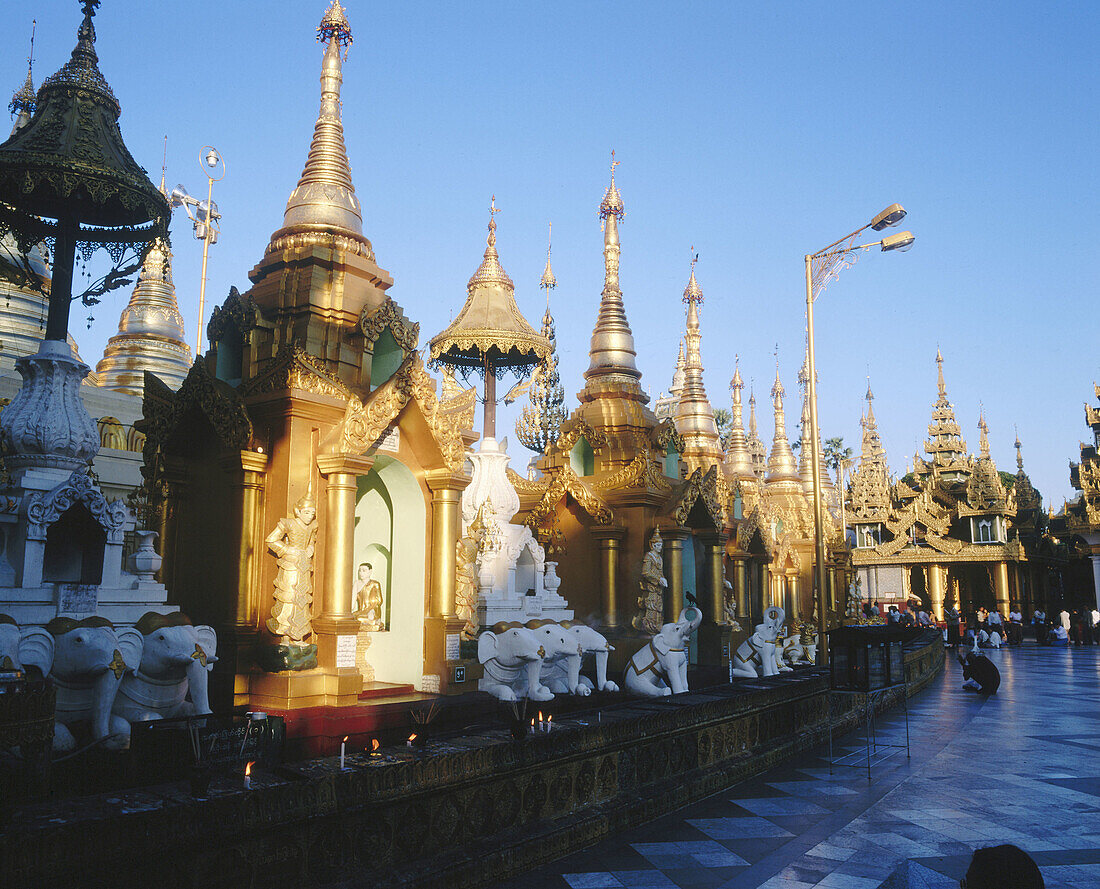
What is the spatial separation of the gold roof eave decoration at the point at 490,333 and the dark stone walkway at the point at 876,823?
352 inches

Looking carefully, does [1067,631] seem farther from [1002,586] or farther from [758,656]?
[758,656]

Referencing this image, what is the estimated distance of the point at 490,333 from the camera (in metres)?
16.7

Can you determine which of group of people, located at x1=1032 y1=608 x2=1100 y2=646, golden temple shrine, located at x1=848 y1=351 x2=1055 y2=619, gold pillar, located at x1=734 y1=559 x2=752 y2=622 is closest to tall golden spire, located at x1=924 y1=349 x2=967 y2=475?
golden temple shrine, located at x1=848 y1=351 x2=1055 y2=619

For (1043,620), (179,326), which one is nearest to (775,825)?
(179,326)

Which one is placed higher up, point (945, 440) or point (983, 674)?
point (945, 440)

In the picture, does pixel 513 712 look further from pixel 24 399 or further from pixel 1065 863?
pixel 24 399

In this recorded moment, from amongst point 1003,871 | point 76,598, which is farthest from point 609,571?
point 1003,871

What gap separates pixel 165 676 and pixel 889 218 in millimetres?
12810

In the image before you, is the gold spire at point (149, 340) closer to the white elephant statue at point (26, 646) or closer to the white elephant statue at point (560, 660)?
the white elephant statue at point (560, 660)

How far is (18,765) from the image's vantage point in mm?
5316

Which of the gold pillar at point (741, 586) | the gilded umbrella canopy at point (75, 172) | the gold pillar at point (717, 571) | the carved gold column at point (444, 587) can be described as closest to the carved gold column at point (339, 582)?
the carved gold column at point (444, 587)

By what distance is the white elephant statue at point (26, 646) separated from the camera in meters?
7.16

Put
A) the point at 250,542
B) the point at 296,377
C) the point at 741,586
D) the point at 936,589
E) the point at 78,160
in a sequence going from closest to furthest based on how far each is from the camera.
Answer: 1. the point at 78,160
2. the point at 250,542
3. the point at 296,377
4. the point at 741,586
5. the point at 936,589

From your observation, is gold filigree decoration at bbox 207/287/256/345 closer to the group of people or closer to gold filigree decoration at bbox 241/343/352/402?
gold filigree decoration at bbox 241/343/352/402
